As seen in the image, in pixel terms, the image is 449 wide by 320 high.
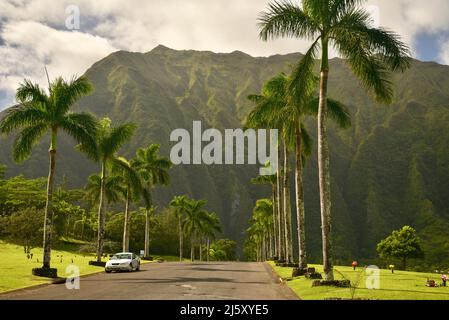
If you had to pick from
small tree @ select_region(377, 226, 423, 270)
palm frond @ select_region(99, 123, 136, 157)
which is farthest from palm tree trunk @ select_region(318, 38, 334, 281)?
small tree @ select_region(377, 226, 423, 270)

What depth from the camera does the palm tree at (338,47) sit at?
22297 mm

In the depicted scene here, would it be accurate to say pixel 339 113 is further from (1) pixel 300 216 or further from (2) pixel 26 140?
(2) pixel 26 140

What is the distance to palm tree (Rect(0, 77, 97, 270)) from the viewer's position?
96.0 ft

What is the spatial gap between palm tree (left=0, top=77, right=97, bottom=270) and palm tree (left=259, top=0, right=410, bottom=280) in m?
12.9

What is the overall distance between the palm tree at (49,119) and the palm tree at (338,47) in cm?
1292

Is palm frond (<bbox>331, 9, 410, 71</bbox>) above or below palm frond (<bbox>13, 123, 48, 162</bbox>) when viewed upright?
above

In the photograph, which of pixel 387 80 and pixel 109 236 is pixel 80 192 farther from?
pixel 387 80

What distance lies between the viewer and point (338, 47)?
23547mm

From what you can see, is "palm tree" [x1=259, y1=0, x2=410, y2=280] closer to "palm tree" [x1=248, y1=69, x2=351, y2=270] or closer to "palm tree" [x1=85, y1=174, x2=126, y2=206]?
"palm tree" [x1=248, y1=69, x2=351, y2=270]

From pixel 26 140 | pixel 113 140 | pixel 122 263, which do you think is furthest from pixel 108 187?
pixel 26 140

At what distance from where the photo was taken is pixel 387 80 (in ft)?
74.8

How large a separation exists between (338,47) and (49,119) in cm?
1750
